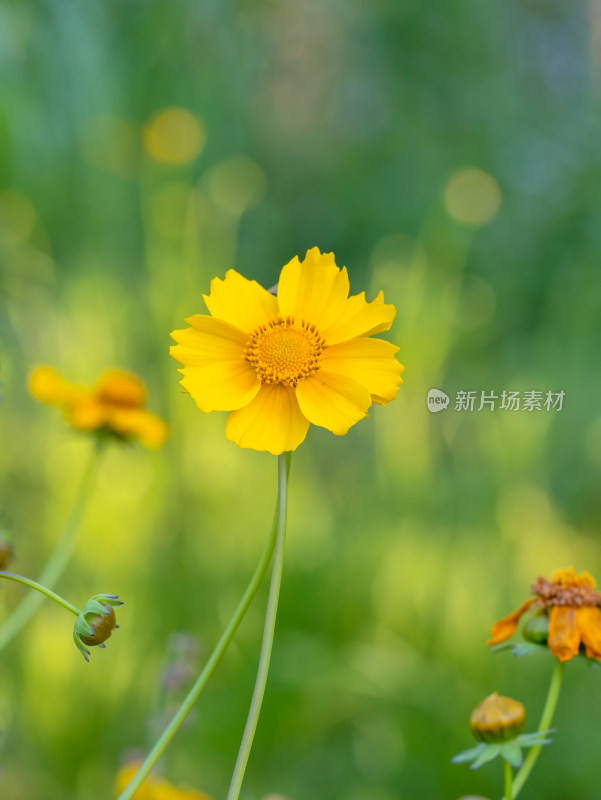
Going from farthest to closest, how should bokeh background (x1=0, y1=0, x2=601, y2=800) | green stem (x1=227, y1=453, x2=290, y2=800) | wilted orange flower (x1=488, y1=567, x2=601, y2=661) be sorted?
1. bokeh background (x1=0, y1=0, x2=601, y2=800)
2. wilted orange flower (x1=488, y1=567, x2=601, y2=661)
3. green stem (x1=227, y1=453, x2=290, y2=800)

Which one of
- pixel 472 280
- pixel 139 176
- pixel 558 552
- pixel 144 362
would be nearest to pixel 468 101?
pixel 472 280

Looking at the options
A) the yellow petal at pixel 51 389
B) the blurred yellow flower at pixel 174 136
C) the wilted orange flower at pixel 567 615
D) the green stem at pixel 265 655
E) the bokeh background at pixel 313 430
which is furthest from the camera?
the blurred yellow flower at pixel 174 136

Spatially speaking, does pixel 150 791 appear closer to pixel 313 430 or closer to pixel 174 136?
pixel 313 430

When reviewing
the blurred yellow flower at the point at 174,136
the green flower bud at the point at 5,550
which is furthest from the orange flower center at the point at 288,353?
the blurred yellow flower at the point at 174,136

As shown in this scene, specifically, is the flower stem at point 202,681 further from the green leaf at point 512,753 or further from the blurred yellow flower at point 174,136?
the blurred yellow flower at point 174,136

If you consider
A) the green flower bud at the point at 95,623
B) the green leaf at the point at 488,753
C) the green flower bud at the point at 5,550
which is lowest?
the green flower bud at the point at 95,623

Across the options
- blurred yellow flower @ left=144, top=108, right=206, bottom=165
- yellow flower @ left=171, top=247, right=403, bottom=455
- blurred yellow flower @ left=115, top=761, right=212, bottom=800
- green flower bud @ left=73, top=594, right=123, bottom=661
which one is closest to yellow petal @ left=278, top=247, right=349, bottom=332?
yellow flower @ left=171, top=247, right=403, bottom=455

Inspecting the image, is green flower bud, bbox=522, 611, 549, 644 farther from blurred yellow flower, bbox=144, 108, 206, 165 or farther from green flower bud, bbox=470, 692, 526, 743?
blurred yellow flower, bbox=144, 108, 206, 165
